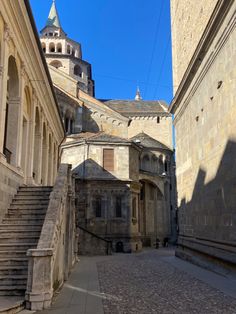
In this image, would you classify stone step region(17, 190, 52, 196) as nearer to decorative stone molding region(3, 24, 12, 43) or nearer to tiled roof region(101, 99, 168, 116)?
decorative stone molding region(3, 24, 12, 43)

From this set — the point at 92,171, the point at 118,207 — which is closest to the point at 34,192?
the point at 92,171

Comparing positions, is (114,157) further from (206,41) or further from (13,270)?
(13,270)

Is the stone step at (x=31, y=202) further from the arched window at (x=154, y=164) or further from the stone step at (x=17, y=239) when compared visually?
the arched window at (x=154, y=164)

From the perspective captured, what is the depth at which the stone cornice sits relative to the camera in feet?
39.3

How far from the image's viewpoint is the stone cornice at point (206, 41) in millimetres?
11977

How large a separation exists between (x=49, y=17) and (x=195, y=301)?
65.2 meters

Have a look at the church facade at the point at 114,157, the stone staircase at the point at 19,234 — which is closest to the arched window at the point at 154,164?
the church facade at the point at 114,157

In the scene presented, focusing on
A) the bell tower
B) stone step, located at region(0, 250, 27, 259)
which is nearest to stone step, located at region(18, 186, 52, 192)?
stone step, located at region(0, 250, 27, 259)

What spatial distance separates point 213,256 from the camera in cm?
1284

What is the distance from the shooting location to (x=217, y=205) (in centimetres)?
1320

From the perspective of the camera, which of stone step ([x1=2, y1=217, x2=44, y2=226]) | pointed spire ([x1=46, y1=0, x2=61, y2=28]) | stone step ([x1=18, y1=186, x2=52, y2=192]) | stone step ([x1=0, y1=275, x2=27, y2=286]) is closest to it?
stone step ([x1=0, y1=275, x2=27, y2=286])

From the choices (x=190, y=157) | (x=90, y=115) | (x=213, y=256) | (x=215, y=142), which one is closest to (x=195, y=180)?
(x=190, y=157)

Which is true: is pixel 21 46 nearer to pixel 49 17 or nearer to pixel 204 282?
pixel 204 282

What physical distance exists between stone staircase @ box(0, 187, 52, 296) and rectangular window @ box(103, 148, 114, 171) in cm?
1729
